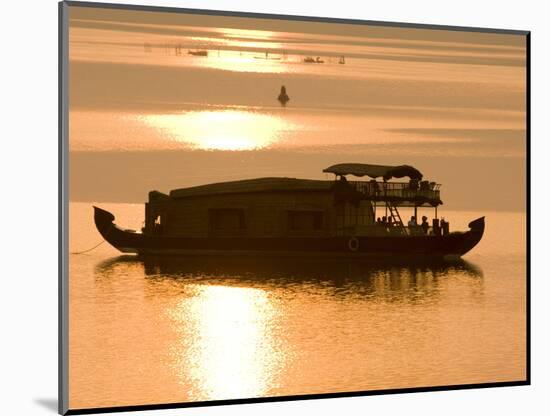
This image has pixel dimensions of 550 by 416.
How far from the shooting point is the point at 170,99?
8117 millimetres

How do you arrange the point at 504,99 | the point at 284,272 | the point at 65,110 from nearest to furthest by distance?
1. the point at 65,110
2. the point at 284,272
3. the point at 504,99

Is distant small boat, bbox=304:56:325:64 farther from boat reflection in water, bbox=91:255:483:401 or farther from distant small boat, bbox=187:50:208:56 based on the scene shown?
boat reflection in water, bbox=91:255:483:401

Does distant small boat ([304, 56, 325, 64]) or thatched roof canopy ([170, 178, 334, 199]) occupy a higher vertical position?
distant small boat ([304, 56, 325, 64])

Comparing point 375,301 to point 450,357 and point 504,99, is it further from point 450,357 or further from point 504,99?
point 504,99

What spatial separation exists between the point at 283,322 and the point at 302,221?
68 centimetres

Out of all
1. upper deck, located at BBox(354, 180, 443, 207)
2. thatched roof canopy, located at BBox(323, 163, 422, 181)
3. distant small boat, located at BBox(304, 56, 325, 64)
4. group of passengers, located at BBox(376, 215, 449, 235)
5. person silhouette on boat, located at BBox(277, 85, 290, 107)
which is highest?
distant small boat, located at BBox(304, 56, 325, 64)

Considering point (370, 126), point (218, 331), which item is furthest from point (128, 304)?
point (370, 126)

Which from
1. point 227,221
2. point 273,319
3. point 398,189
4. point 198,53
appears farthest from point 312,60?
point 273,319

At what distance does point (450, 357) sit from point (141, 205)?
7.31 feet

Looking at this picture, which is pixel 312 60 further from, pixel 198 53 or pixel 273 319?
pixel 273 319

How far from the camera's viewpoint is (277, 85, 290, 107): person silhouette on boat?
328 inches

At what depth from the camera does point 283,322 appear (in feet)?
27.0

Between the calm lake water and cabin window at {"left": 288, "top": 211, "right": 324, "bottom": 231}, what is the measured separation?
0.77 feet

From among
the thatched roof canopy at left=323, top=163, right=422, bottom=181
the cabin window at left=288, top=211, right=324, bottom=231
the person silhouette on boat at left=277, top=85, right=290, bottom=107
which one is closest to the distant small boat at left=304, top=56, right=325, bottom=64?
the person silhouette on boat at left=277, top=85, right=290, bottom=107
